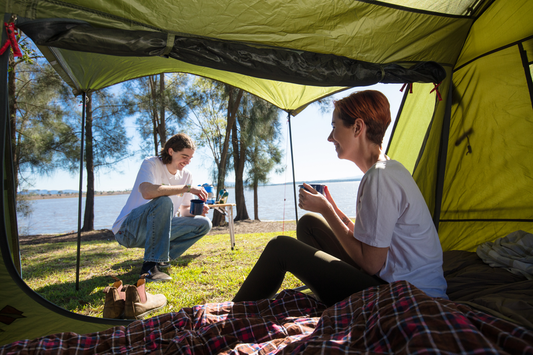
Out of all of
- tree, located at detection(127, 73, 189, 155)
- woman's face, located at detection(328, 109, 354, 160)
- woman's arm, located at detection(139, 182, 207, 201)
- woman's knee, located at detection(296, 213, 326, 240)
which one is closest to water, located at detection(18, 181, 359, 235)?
tree, located at detection(127, 73, 189, 155)

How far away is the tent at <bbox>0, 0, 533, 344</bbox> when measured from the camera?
1.47m

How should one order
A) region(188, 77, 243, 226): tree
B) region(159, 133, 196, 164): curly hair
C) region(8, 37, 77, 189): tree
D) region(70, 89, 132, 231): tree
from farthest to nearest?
1. region(188, 77, 243, 226): tree
2. region(70, 89, 132, 231): tree
3. region(8, 37, 77, 189): tree
4. region(159, 133, 196, 164): curly hair

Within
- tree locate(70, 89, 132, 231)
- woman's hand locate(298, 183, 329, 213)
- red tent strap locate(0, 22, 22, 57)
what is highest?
tree locate(70, 89, 132, 231)

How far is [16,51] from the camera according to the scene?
4.43ft

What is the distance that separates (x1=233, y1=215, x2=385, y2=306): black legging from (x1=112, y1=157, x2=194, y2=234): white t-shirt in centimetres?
179

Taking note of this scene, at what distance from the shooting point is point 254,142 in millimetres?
9414

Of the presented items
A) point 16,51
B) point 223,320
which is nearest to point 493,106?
point 223,320

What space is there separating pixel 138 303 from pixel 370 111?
1.80m

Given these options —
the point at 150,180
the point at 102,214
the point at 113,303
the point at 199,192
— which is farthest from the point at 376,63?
the point at 102,214

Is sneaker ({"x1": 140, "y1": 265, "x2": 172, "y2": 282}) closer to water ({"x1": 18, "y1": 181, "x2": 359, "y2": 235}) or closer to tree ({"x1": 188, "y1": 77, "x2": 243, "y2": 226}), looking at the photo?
water ({"x1": 18, "y1": 181, "x2": 359, "y2": 235})

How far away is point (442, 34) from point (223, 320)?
2.32 meters

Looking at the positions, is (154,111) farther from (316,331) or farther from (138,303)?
(316,331)

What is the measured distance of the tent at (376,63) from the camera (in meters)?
1.47

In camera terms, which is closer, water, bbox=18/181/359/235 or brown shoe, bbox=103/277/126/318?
brown shoe, bbox=103/277/126/318
